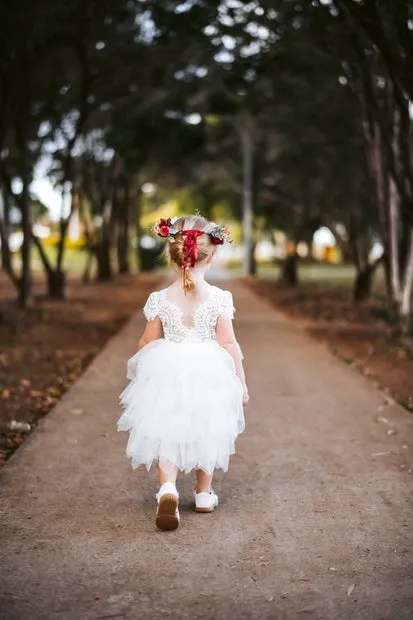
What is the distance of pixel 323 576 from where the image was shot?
159 inches

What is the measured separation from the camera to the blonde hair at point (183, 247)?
4.83m

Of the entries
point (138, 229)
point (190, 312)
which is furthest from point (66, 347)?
point (138, 229)

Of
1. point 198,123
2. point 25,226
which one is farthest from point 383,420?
point 198,123

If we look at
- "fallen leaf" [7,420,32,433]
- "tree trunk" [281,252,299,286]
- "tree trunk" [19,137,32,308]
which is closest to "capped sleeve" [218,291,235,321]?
"fallen leaf" [7,420,32,433]

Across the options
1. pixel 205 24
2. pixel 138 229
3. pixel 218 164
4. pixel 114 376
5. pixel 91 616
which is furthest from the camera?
pixel 138 229

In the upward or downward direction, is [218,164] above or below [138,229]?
above

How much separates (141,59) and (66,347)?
22.5 ft

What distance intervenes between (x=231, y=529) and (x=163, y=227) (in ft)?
5.23

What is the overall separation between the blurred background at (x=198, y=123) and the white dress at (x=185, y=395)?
9.65 ft

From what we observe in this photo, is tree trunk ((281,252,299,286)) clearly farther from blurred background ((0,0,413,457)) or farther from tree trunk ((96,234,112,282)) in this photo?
tree trunk ((96,234,112,282))

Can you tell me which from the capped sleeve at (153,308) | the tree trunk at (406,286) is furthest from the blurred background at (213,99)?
the capped sleeve at (153,308)

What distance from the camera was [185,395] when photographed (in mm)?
4914

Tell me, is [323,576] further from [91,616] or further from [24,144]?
[24,144]

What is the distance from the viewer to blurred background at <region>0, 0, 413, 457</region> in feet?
41.0
